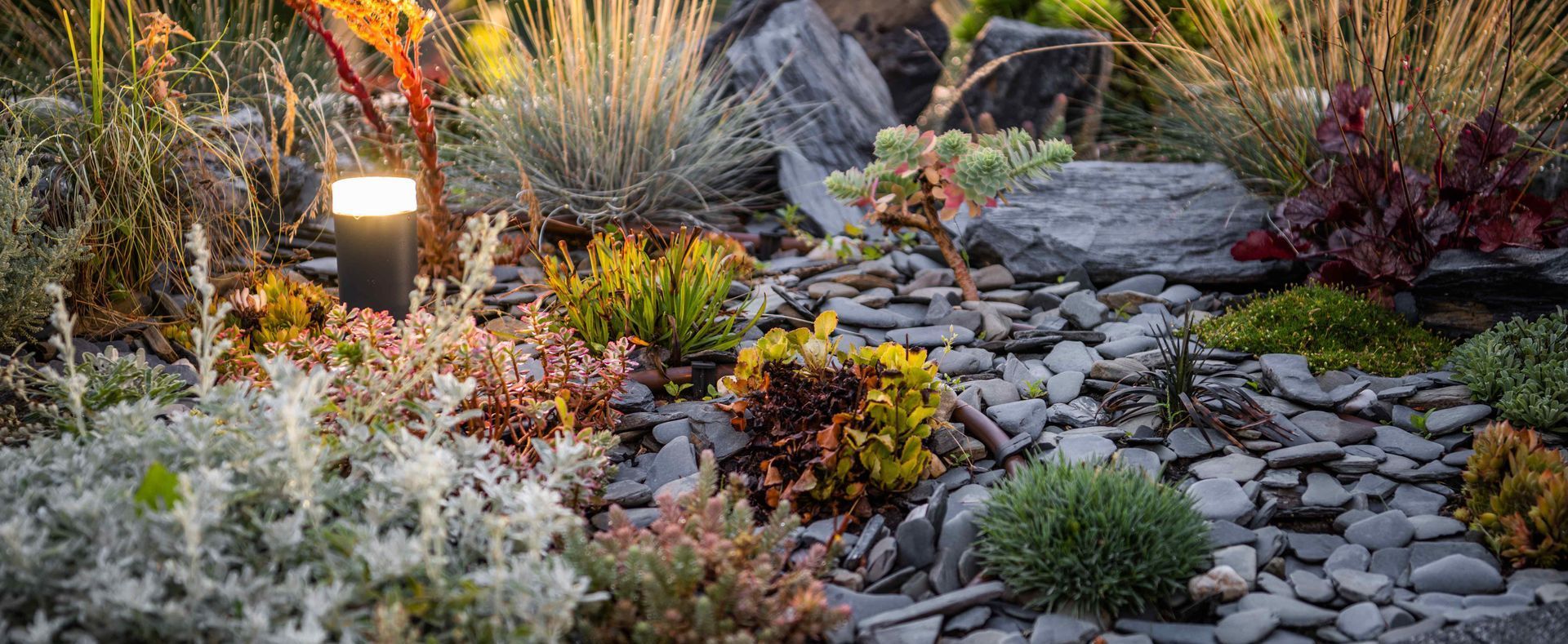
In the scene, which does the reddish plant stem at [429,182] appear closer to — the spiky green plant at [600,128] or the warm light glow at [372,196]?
the warm light glow at [372,196]

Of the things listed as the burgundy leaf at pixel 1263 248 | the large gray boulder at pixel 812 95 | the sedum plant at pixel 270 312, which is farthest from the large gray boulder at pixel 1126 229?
the sedum plant at pixel 270 312

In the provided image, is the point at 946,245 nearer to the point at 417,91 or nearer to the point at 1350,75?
the point at 1350,75

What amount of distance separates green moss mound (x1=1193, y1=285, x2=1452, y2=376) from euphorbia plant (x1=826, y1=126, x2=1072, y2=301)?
746 mm

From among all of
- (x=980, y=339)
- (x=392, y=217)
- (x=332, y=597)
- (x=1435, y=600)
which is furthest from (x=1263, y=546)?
(x=392, y=217)

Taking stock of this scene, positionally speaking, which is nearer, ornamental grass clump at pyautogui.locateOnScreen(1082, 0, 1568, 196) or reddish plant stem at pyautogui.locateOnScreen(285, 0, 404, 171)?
reddish plant stem at pyautogui.locateOnScreen(285, 0, 404, 171)

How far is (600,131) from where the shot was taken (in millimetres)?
4332

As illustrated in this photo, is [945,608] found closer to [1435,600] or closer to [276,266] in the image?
[1435,600]

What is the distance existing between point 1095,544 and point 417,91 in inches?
93.4

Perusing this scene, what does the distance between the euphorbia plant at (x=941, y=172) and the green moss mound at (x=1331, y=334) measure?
75 cm

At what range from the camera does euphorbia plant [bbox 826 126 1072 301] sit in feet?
11.2

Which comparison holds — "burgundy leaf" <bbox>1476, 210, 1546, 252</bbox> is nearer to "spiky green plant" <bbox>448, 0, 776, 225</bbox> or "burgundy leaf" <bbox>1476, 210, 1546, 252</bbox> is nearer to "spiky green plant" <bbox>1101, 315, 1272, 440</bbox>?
"spiky green plant" <bbox>1101, 315, 1272, 440</bbox>

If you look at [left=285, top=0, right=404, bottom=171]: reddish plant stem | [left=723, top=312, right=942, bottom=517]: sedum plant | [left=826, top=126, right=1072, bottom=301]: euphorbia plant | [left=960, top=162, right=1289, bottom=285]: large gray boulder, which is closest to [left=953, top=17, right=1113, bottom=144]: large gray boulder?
[left=960, top=162, right=1289, bottom=285]: large gray boulder

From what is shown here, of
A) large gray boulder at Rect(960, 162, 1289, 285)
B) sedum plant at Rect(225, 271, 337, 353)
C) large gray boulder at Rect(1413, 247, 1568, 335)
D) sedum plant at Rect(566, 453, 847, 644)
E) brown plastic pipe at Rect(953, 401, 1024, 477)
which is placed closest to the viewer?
sedum plant at Rect(566, 453, 847, 644)

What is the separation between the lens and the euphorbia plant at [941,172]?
3.42 metres
